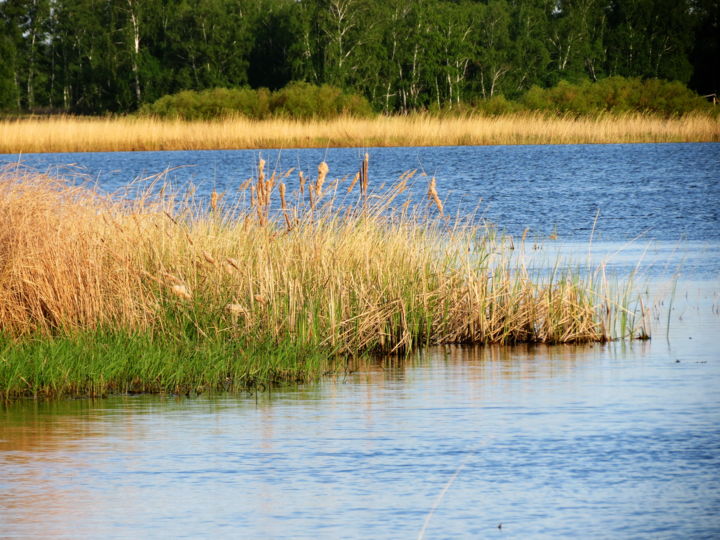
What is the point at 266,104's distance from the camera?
58000 mm

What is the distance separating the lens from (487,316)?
11.5 metres

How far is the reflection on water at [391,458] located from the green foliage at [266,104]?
47.9m

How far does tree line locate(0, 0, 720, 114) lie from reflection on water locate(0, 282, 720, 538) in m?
56.2

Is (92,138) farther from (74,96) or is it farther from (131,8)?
(74,96)

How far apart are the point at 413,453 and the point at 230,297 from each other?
12.0ft

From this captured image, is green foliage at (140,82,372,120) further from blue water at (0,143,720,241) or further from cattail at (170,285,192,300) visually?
cattail at (170,285,192,300)

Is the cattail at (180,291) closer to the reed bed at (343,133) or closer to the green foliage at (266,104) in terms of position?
the reed bed at (343,133)

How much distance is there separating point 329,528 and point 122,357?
12.9ft

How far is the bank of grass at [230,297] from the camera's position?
368 inches

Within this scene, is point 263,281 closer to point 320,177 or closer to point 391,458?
point 320,177

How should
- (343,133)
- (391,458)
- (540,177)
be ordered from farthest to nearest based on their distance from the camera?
(343,133) → (540,177) → (391,458)

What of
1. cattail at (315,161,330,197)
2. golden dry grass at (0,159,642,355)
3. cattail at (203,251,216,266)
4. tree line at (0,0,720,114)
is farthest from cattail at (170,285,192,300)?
tree line at (0,0,720,114)

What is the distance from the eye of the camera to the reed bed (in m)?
46.2

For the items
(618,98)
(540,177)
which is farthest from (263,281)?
(618,98)
